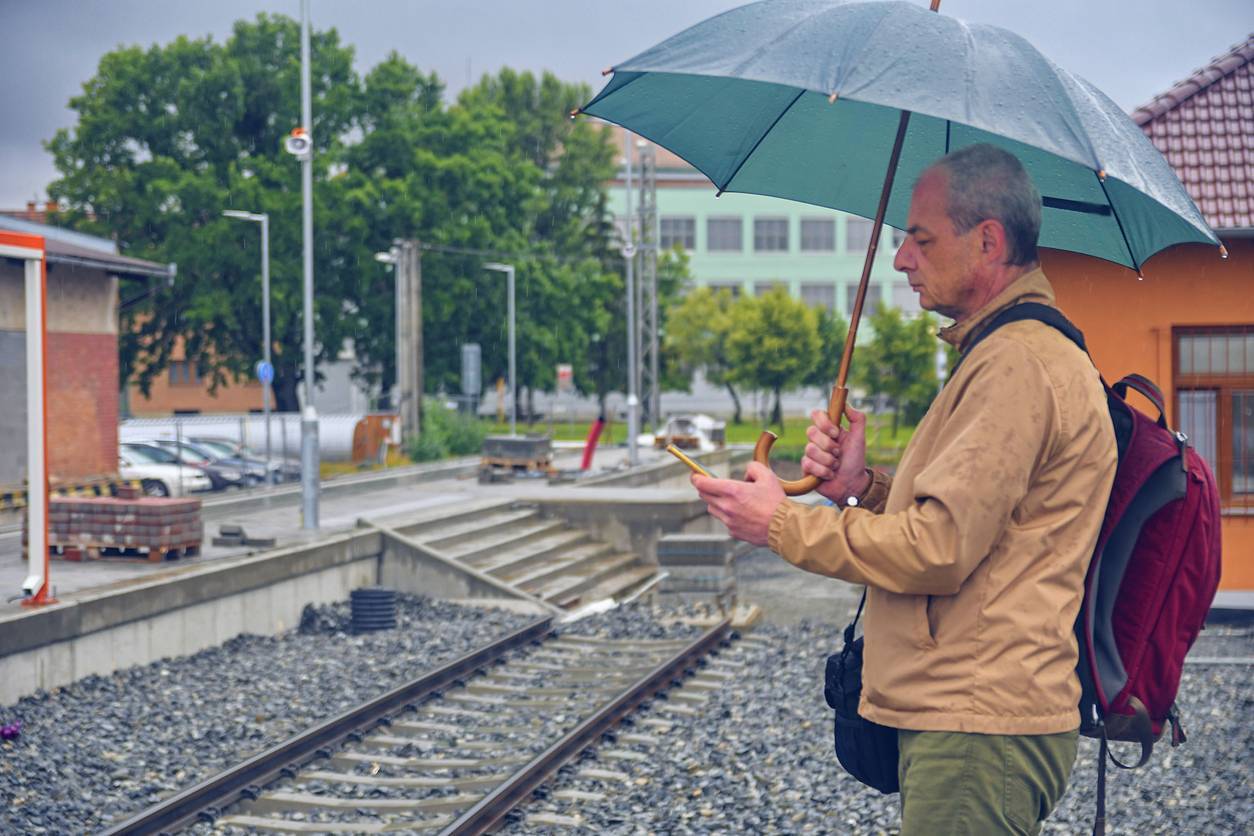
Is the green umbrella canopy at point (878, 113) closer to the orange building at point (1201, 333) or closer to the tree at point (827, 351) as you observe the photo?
the orange building at point (1201, 333)

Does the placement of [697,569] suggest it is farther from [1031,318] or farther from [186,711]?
[1031,318]

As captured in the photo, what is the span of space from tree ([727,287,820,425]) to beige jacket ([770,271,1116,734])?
65642 mm

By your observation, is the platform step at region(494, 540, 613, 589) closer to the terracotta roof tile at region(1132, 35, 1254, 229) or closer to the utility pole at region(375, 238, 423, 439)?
the terracotta roof tile at region(1132, 35, 1254, 229)

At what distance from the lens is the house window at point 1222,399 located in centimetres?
1359

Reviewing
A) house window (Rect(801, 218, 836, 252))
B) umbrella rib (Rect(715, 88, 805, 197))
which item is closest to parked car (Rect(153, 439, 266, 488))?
umbrella rib (Rect(715, 88, 805, 197))

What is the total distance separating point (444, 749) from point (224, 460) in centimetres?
2668

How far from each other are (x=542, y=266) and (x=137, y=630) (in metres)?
47.4

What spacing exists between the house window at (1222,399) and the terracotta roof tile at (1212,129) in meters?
1.20

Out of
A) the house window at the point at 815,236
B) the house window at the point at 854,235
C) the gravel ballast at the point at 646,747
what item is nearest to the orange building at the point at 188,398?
the house window at the point at 815,236

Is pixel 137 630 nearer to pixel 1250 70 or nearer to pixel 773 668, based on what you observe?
pixel 773 668

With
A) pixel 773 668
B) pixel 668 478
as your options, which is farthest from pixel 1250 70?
pixel 668 478

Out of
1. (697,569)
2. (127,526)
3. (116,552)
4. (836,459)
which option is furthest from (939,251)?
(116,552)

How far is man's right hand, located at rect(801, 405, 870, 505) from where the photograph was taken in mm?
3209

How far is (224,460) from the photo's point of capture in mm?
34906
